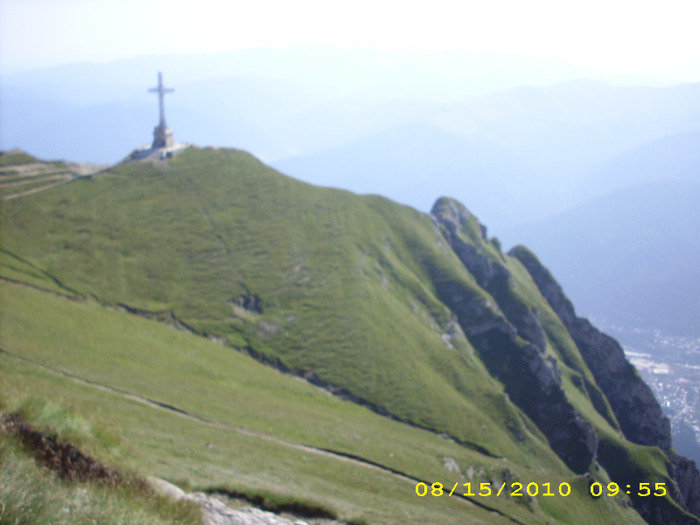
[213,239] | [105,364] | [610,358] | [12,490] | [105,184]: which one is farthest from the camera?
[610,358]

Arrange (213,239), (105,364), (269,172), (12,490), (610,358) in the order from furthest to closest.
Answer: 1. (610,358)
2. (269,172)
3. (213,239)
4. (105,364)
5. (12,490)

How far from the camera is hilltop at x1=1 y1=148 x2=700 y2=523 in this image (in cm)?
4350

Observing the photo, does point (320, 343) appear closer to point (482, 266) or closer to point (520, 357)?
point (520, 357)

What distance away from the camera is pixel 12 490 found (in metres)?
9.88

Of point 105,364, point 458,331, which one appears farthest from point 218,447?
point 458,331

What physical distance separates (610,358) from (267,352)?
101205mm

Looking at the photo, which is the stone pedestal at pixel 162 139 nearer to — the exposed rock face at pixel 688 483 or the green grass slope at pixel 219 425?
the green grass slope at pixel 219 425

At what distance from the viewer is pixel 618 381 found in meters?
124

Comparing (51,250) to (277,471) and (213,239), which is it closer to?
(213,239)

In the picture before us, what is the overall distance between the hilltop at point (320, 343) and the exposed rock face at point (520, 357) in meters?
0.39
